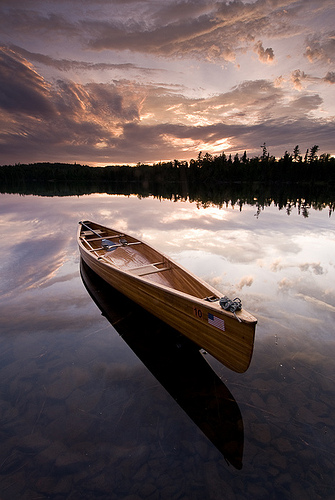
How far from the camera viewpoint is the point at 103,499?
2779 mm

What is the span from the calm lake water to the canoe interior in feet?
3.84

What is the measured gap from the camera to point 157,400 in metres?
4.11

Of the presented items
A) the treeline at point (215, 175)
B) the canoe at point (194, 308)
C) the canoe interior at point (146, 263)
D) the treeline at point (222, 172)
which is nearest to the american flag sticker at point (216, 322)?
the canoe at point (194, 308)

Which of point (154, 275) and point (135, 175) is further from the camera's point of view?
point (135, 175)

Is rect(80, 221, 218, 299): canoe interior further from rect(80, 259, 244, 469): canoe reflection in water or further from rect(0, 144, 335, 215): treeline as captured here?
rect(0, 144, 335, 215): treeline

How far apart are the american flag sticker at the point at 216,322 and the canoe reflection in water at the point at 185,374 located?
1.18m

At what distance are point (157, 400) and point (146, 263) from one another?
5.18 meters

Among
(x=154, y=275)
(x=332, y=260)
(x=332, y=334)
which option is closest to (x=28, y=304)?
(x=154, y=275)

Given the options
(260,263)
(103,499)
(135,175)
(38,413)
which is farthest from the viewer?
(135,175)

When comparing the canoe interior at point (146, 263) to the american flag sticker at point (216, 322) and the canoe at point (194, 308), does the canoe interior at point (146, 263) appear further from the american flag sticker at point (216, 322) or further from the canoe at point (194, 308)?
the american flag sticker at point (216, 322)

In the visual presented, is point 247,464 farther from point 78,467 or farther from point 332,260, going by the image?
point 332,260

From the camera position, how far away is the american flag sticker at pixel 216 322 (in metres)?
4.07

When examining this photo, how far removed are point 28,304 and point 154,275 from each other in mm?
3966

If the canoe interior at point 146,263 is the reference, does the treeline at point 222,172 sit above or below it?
above
